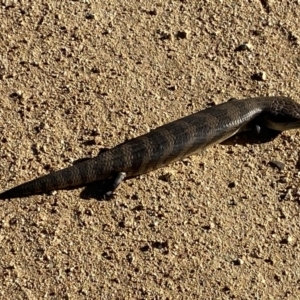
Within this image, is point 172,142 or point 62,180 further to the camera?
point 172,142

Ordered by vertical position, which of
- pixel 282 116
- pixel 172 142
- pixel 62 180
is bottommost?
pixel 62 180

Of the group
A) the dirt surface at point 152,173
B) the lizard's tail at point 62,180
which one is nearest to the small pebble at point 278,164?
the dirt surface at point 152,173

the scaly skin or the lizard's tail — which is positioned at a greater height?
the scaly skin

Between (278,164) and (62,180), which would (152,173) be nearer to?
(62,180)

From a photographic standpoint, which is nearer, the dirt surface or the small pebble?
the dirt surface

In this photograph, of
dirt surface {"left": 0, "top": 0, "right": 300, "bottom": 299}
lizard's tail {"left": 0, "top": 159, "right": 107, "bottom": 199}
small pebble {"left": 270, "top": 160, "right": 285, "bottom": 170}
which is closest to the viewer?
dirt surface {"left": 0, "top": 0, "right": 300, "bottom": 299}

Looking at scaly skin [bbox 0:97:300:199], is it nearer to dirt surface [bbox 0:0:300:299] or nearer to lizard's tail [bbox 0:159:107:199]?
lizard's tail [bbox 0:159:107:199]

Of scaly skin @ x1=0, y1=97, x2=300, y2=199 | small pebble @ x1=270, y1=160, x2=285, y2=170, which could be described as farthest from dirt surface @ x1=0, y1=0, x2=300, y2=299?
scaly skin @ x1=0, y1=97, x2=300, y2=199

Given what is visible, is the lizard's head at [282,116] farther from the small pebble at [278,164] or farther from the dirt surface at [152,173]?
the small pebble at [278,164]

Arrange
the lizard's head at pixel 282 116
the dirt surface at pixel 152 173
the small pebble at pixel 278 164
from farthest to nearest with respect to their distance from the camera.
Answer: the lizard's head at pixel 282 116 → the small pebble at pixel 278 164 → the dirt surface at pixel 152 173

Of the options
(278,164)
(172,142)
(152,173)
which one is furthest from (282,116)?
(152,173)
